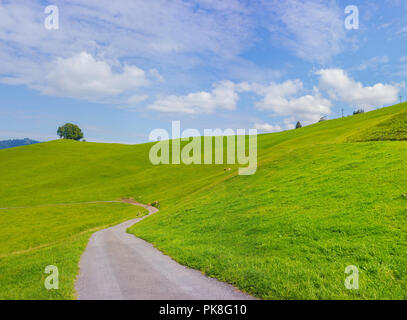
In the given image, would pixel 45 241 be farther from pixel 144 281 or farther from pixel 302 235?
pixel 302 235

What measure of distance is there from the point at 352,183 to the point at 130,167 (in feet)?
318

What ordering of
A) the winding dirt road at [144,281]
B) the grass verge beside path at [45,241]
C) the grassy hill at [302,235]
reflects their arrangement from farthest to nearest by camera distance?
the grass verge beside path at [45,241]
the grassy hill at [302,235]
the winding dirt road at [144,281]

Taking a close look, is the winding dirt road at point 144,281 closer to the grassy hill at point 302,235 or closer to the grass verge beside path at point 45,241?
the grassy hill at point 302,235

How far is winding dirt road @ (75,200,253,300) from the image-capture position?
967 centimetres

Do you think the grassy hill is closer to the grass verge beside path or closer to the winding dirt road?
the grass verge beside path

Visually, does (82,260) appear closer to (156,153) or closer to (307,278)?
(307,278)

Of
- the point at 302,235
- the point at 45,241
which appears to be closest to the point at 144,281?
the point at 302,235

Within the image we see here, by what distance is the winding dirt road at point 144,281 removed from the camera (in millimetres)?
9672

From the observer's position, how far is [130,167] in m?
106

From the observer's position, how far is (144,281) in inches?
444

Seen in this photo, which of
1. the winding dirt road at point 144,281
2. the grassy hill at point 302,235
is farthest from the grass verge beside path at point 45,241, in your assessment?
the winding dirt road at point 144,281

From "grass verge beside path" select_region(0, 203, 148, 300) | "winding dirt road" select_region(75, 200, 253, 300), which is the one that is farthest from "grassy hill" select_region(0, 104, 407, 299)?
"winding dirt road" select_region(75, 200, 253, 300)

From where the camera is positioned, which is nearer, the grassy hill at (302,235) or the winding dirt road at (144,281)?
the winding dirt road at (144,281)
